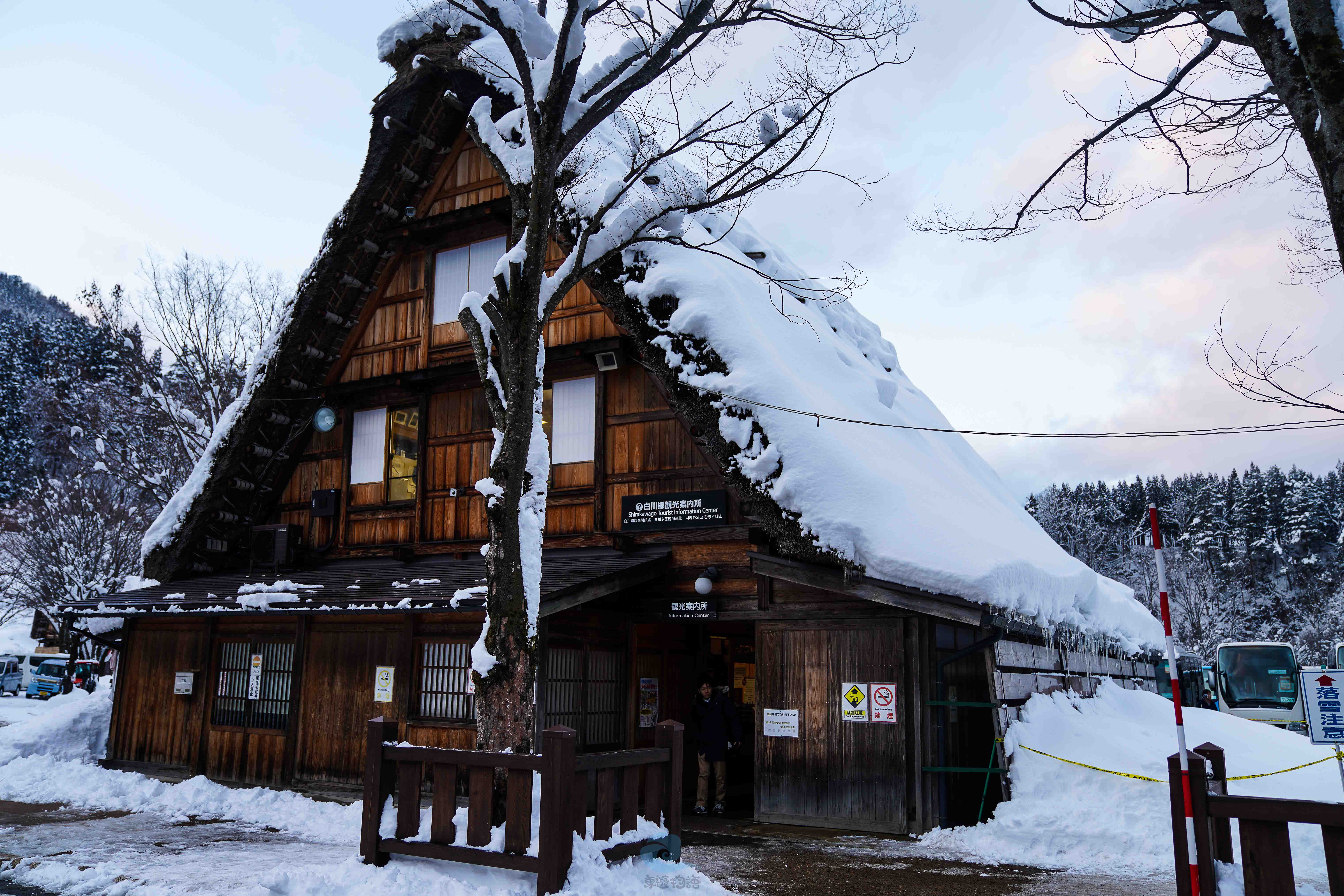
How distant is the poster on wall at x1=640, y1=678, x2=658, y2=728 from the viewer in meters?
12.7

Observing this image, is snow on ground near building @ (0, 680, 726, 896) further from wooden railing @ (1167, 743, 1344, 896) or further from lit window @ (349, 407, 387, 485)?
lit window @ (349, 407, 387, 485)

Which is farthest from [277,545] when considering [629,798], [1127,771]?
[1127,771]

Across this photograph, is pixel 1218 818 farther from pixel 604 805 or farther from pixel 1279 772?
pixel 1279 772

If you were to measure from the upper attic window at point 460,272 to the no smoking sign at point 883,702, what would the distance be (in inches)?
316

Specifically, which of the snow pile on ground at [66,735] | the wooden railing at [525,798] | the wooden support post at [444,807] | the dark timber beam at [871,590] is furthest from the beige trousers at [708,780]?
the snow pile on ground at [66,735]

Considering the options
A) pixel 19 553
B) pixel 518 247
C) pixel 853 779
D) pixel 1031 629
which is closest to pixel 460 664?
pixel 853 779

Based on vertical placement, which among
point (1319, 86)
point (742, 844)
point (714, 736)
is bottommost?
point (742, 844)

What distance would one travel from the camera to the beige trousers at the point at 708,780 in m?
11.7

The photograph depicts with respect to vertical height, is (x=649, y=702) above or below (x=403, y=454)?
below

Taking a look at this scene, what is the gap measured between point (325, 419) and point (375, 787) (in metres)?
9.59

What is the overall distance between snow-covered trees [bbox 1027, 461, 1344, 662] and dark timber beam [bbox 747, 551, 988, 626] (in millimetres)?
39357

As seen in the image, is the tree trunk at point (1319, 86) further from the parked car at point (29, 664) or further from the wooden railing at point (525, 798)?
the parked car at point (29, 664)

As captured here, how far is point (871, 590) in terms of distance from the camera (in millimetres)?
9797

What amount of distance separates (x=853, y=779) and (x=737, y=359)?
16.3 ft
